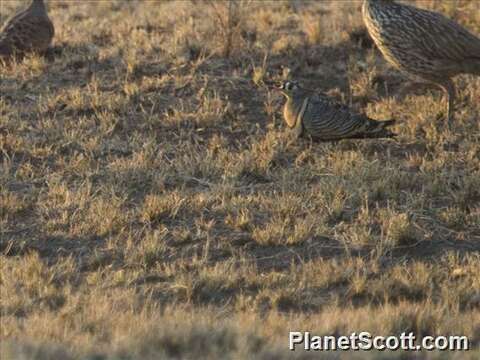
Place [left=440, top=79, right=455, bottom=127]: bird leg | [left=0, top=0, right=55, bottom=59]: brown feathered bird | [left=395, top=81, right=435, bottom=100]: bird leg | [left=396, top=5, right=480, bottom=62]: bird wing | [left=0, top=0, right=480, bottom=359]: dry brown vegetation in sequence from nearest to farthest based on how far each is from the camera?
1. [left=0, top=0, right=480, bottom=359]: dry brown vegetation
2. [left=396, top=5, right=480, bottom=62]: bird wing
3. [left=440, top=79, right=455, bottom=127]: bird leg
4. [left=395, top=81, right=435, bottom=100]: bird leg
5. [left=0, top=0, right=55, bottom=59]: brown feathered bird

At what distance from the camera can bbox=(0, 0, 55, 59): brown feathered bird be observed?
11.5m

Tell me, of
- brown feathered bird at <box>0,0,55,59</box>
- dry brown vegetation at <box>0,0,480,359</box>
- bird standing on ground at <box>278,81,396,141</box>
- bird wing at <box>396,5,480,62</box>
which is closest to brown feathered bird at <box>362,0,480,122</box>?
bird wing at <box>396,5,480,62</box>

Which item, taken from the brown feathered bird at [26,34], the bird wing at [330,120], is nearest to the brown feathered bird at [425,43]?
the bird wing at [330,120]

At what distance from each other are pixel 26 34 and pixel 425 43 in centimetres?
489

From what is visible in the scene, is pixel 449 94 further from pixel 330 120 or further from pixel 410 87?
pixel 330 120

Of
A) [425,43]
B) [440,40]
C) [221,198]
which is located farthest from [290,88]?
[221,198]

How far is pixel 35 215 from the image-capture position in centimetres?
786

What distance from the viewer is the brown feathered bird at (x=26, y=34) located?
1148cm

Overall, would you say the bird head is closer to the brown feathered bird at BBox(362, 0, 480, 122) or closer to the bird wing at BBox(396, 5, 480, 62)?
the brown feathered bird at BBox(362, 0, 480, 122)

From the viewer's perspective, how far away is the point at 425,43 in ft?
30.7

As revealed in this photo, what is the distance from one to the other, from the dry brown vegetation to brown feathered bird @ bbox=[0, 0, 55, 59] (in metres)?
0.25

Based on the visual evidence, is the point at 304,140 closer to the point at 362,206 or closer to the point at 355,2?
the point at 362,206

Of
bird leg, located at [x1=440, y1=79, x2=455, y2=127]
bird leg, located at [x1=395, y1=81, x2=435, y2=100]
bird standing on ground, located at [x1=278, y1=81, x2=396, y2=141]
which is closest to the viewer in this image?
bird standing on ground, located at [x1=278, y1=81, x2=396, y2=141]

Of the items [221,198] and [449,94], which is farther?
[449,94]
